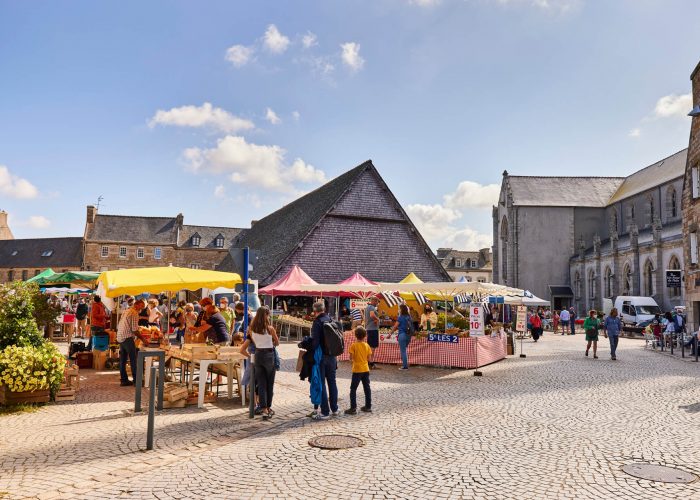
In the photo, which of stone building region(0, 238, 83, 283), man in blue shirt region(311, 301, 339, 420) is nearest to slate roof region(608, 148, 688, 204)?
man in blue shirt region(311, 301, 339, 420)

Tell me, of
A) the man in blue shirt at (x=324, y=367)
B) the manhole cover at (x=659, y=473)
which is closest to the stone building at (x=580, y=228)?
the man in blue shirt at (x=324, y=367)

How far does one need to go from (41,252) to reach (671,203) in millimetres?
70264

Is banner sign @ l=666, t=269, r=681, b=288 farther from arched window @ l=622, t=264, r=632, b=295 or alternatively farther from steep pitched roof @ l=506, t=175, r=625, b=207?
steep pitched roof @ l=506, t=175, r=625, b=207

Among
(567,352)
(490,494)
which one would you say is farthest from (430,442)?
(567,352)

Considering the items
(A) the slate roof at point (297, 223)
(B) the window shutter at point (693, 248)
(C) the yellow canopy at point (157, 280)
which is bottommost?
(C) the yellow canopy at point (157, 280)

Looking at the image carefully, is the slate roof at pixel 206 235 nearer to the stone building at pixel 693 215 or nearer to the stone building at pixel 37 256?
the stone building at pixel 37 256

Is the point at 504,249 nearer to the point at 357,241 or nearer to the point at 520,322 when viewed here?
the point at 357,241

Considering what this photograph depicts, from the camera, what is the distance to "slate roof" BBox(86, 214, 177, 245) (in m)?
65.8

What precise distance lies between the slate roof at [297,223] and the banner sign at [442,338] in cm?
1371

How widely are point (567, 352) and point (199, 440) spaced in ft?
Result: 57.7

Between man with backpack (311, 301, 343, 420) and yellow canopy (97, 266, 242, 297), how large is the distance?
392 cm

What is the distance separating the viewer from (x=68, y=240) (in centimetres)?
7331

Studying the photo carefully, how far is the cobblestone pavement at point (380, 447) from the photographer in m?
5.66

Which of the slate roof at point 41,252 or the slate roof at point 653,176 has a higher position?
the slate roof at point 653,176
